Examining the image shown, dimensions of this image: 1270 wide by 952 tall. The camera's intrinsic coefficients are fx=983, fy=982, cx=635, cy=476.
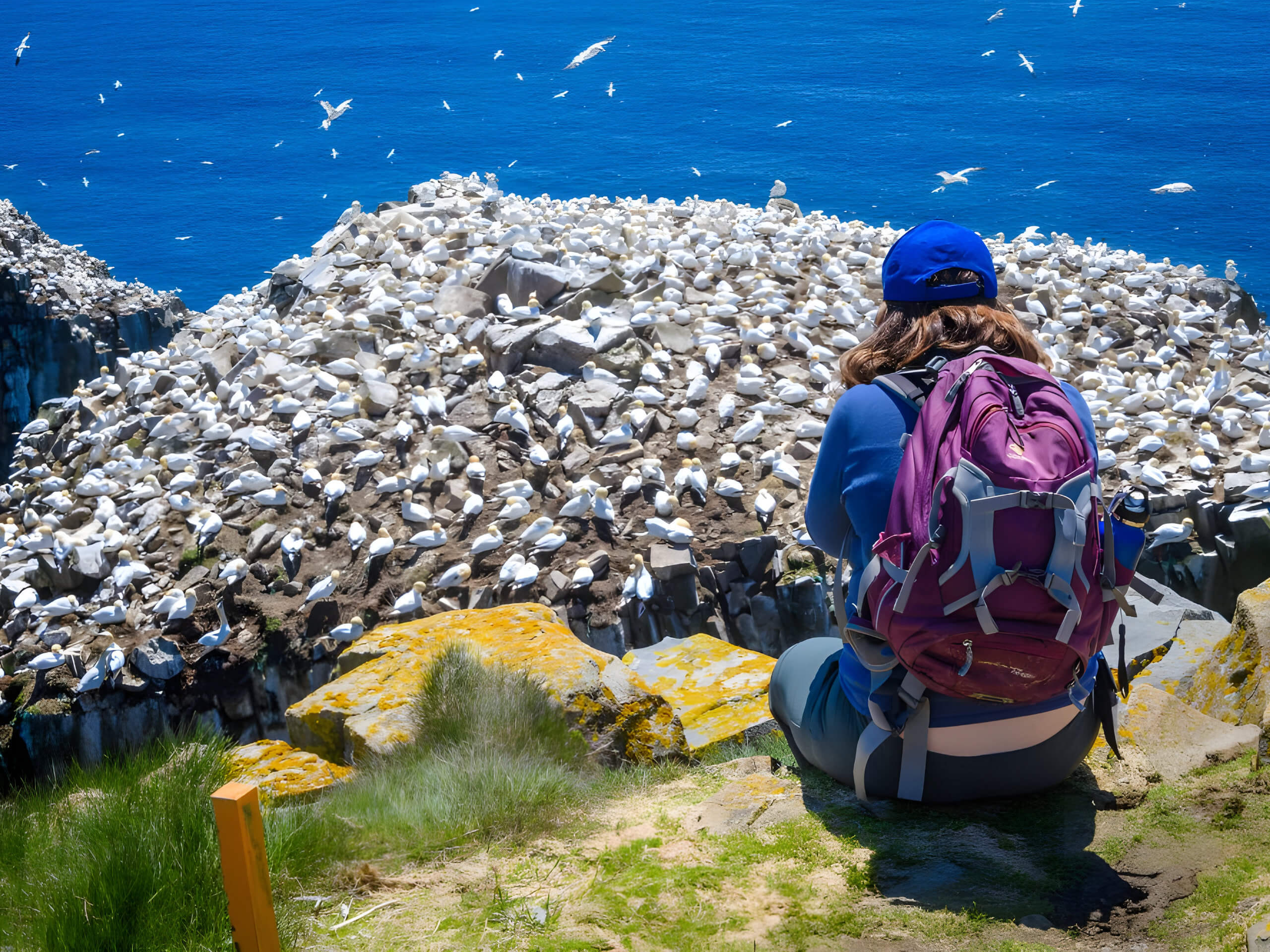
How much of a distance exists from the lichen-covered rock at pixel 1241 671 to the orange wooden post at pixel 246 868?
9.04 feet

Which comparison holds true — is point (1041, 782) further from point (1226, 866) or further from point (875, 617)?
point (875, 617)

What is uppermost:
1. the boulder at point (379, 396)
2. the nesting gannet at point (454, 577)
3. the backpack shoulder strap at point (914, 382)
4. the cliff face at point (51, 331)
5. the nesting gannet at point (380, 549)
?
the cliff face at point (51, 331)

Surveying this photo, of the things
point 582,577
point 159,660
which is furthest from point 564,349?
point 159,660

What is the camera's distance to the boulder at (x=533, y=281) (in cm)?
777

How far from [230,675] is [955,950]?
14.9ft

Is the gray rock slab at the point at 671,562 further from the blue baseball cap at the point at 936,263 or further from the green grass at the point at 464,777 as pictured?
the blue baseball cap at the point at 936,263

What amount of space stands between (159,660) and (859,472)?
4.59 metres

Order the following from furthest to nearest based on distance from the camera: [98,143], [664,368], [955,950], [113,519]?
[98,143], [664,368], [113,519], [955,950]

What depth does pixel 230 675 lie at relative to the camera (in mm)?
5371

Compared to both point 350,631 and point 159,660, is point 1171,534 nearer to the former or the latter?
point 350,631

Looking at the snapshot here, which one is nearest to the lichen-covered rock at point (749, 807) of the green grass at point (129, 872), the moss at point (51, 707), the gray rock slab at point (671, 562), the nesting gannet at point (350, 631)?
the green grass at point (129, 872)

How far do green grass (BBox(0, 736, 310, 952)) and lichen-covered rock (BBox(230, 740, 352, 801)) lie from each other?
52 cm

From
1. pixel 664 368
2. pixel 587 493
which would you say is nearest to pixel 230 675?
pixel 587 493

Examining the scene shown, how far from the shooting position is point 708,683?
409 centimetres
